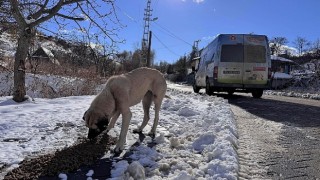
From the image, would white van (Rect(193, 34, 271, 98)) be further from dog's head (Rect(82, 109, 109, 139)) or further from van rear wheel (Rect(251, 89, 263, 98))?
dog's head (Rect(82, 109, 109, 139))

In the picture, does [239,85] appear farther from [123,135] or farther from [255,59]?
[123,135]

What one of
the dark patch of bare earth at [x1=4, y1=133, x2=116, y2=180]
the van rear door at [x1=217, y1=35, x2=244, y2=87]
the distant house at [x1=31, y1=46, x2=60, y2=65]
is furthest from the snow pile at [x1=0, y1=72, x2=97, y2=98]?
the dark patch of bare earth at [x1=4, y1=133, x2=116, y2=180]

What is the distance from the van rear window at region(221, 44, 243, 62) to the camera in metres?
17.2

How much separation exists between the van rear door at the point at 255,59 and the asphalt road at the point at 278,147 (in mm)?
6944

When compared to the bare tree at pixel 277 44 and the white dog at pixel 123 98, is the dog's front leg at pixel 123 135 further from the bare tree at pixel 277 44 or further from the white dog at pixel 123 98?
the bare tree at pixel 277 44

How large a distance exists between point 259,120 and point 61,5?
5941mm

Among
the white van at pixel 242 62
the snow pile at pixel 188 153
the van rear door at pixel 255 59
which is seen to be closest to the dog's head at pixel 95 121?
the snow pile at pixel 188 153

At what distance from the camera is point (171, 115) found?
9.06 metres

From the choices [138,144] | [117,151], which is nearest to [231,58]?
[138,144]

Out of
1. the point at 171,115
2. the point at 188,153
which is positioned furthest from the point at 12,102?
the point at 188,153

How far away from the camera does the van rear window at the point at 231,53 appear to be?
17250mm

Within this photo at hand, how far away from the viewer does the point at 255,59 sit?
17328 millimetres

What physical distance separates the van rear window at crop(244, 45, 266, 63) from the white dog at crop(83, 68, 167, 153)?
1112 centimetres

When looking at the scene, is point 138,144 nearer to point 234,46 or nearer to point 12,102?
point 12,102
